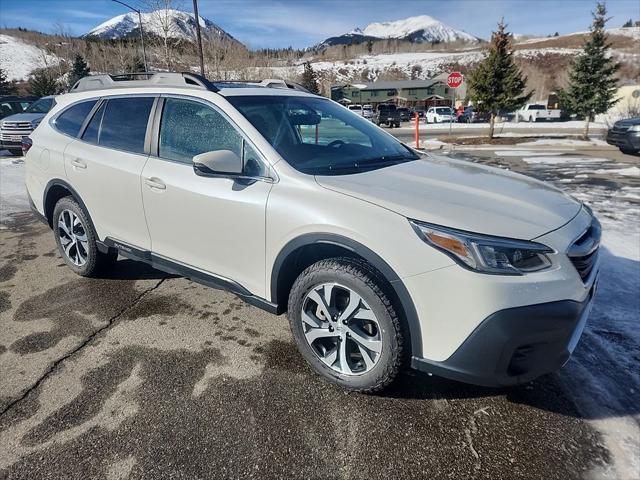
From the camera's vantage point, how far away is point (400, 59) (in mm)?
145000

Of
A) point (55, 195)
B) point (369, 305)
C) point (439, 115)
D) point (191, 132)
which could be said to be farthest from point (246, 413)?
point (439, 115)

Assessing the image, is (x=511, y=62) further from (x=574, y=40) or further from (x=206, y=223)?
(x=574, y=40)

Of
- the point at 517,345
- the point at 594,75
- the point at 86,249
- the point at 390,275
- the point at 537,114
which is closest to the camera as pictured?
the point at 517,345

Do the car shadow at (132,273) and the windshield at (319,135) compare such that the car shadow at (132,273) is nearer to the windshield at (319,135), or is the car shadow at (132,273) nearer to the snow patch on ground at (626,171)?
the windshield at (319,135)

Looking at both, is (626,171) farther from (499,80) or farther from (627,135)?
(499,80)

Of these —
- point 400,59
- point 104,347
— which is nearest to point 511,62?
point 104,347

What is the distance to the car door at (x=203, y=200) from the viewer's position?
2.64 meters

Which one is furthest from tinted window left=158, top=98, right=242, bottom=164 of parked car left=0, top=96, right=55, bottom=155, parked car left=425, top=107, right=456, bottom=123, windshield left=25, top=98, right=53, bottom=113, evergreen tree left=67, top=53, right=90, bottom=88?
evergreen tree left=67, top=53, right=90, bottom=88

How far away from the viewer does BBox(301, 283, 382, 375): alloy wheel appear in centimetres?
231

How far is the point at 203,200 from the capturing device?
2.81 m

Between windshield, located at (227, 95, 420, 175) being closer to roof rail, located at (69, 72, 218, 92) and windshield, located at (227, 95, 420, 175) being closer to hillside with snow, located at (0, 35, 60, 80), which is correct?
roof rail, located at (69, 72, 218, 92)

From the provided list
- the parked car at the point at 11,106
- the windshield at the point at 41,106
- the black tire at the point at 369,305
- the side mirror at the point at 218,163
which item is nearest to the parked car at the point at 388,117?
the parked car at the point at 11,106

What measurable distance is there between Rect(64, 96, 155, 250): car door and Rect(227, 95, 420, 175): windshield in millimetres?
957

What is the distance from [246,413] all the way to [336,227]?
45.0 inches
